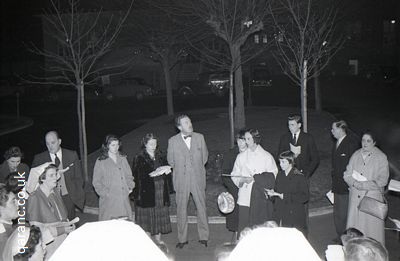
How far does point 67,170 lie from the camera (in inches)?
318

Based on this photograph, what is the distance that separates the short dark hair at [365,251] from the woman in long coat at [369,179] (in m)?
3.85

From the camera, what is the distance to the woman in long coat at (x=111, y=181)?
310 inches

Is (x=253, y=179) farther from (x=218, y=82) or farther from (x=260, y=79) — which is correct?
(x=260, y=79)

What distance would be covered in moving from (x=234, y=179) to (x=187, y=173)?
88 cm

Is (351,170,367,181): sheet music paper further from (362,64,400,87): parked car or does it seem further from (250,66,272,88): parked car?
(362,64,400,87): parked car

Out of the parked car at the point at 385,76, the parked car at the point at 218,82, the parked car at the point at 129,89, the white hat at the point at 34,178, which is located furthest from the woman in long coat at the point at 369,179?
the parked car at the point at 385,76

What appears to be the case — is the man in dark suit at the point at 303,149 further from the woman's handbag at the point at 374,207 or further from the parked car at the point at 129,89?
the parked car at the point at 129,89

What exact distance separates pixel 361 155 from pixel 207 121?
1405 cm

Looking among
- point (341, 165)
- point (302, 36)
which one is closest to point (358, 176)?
point (341, 165)

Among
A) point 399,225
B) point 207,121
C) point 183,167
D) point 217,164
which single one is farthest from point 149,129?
point 399,225

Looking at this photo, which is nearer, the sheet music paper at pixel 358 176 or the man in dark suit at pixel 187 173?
the sheet music paper at pixel 358 176

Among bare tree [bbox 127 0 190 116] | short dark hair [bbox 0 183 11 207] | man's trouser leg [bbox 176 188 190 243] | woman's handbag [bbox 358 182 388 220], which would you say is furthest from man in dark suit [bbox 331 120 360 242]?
bare tree [bbox 127 0 190 116]

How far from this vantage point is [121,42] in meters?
24.3

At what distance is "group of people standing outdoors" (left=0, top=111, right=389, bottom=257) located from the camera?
7.48 m
